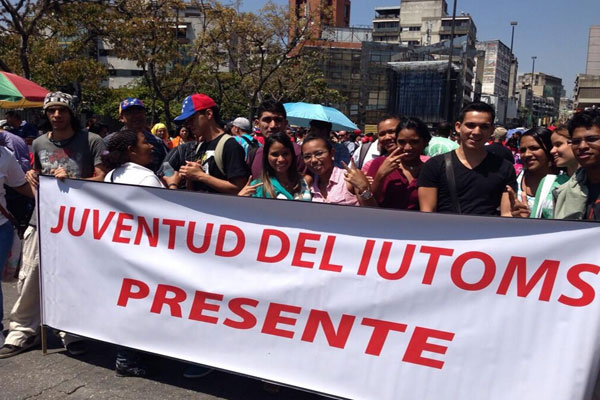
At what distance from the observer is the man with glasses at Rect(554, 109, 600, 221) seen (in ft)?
9.10

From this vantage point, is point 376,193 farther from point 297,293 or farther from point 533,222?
point 533,222

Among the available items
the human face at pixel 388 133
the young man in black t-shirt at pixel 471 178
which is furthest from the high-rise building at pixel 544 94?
the young man in black t-shirt at pixel 471 178

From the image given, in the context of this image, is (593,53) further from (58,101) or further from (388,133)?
(58,101)

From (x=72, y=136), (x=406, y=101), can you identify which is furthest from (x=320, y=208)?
(x=406, y=101)

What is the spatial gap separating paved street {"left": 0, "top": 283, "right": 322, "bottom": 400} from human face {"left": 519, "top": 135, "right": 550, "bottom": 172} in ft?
7.28

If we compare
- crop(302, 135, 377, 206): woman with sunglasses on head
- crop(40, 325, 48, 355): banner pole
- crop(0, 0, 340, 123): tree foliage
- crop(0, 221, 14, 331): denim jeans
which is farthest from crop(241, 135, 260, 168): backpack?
crop(0, 0, 340, 123): tree foliage

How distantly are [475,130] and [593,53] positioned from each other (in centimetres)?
4124

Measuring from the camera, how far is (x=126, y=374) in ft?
11.2

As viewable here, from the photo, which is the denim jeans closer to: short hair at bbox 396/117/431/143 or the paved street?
the paved street

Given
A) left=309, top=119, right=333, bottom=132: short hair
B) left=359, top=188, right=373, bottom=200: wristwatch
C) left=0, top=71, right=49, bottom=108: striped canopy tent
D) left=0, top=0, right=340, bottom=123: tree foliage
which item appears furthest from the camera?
left=0, top=0, right=340, bottom=123: tree foliage

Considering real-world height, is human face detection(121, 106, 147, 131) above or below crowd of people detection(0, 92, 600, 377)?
above

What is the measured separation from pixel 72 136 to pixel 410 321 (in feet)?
9.21

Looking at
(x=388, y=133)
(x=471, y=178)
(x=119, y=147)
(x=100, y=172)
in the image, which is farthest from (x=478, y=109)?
(x=100, y=172)

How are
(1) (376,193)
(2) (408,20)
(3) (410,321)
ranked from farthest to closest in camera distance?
1. (2) (408,20)
2. (1) (376,193)
3. (3) (410,321)
